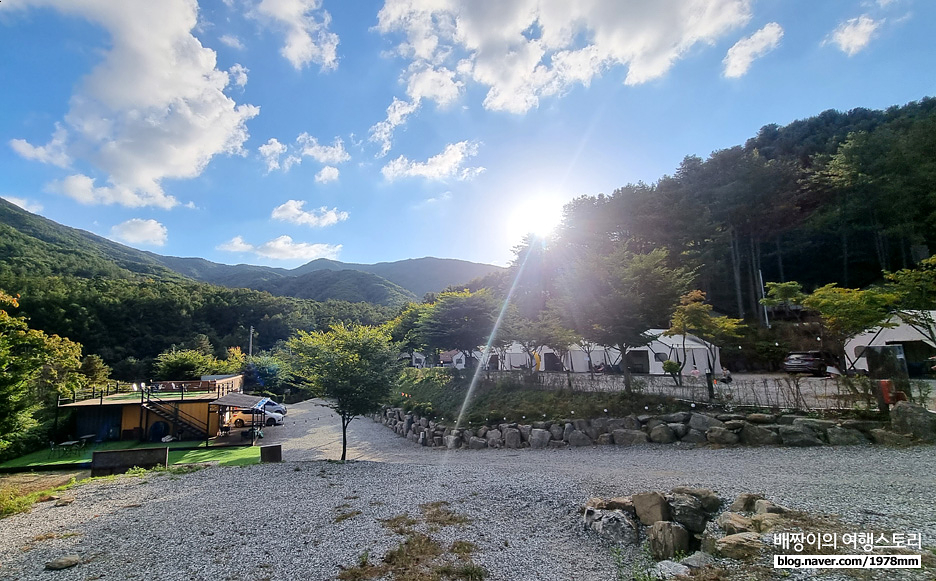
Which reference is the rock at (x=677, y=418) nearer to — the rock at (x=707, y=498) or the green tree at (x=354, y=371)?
the rock at (x=707, y=498)

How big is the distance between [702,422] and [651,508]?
6400mm

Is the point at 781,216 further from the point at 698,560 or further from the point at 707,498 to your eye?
Result: the point at 698,560

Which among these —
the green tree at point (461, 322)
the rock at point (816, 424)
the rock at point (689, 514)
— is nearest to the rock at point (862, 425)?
the rock at point (816, 424)

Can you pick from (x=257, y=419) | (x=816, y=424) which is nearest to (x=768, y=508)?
(x=816, y=424)

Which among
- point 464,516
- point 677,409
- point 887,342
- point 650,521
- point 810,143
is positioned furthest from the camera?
point 810,143

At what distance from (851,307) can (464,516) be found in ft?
48.2

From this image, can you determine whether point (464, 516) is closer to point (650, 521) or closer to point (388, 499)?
point (388, 499)

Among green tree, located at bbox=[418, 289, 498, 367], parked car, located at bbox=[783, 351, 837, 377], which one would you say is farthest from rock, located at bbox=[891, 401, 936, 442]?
green tree, located at bbox=[418, 289, 498, 367]

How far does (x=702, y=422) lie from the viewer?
10641 mm

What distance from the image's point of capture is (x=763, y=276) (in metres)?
33.8

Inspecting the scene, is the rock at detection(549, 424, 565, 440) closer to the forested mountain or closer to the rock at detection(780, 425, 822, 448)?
the rock at detection(780, 425, 822, 448)

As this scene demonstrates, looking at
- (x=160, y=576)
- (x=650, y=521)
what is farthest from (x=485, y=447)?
(x=160, y=576)

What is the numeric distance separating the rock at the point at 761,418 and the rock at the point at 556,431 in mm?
5183

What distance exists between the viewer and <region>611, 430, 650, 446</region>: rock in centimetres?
1116
